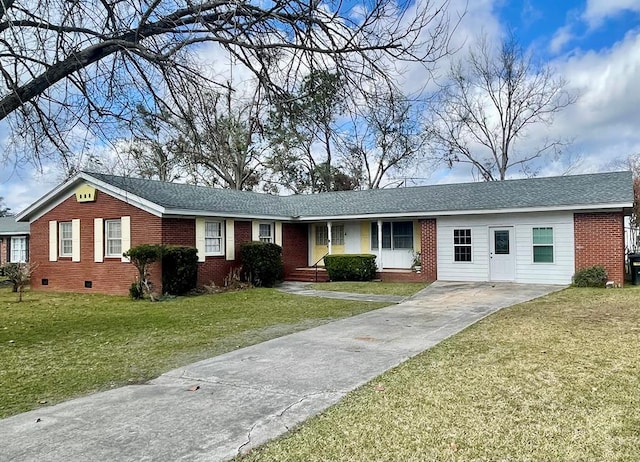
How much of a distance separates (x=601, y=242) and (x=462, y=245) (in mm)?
4416

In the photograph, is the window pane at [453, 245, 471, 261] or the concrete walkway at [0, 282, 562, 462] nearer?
the concrete walkway at [0, 282, 562, 462]

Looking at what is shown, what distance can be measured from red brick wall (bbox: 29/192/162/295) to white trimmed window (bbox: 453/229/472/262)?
10.4m

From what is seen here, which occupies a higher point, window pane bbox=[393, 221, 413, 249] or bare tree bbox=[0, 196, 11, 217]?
bare tree bbox=[0, 196, 11, 217]

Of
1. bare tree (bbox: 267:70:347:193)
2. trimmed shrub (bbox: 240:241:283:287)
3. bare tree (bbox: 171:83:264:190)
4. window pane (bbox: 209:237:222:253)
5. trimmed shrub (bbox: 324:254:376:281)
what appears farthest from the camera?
trimmed shrub (bbox: 324:254:376:281)

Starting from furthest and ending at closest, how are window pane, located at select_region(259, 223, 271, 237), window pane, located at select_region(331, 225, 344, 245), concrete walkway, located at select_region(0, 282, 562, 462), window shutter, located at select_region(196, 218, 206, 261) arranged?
window pane, located at select_region(331, 225, 344, 245) < window pane, located at select_region(259, 223, 271, 237) < window shutter, located at select_region(196, 218, 206, 261) < concrete walkway, located at select_region(0, 282, 562, 462)

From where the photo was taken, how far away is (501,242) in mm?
16859

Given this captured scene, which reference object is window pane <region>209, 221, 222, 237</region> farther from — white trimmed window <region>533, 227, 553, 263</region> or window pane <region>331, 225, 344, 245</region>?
white trimmed window <region>533, 227, 553, 263</region>

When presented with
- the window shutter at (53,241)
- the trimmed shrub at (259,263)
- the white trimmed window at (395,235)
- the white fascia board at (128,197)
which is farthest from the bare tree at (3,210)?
the white trimmed window at (395,235)

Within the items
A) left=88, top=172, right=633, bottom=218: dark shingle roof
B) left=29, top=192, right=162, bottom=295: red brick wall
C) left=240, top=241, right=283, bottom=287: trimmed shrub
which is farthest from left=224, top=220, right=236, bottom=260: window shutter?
left=29, top=192, right=162, bottom=295: red brick wall

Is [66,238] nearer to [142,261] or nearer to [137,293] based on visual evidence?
[137,293]

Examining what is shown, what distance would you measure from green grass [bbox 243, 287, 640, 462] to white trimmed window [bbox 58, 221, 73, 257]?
15.6 metres

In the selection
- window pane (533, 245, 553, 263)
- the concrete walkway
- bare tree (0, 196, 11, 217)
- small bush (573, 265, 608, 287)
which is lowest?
the concrete walkway

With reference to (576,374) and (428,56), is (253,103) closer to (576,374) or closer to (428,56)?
(428,56)

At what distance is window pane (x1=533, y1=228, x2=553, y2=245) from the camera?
52.1 ft
